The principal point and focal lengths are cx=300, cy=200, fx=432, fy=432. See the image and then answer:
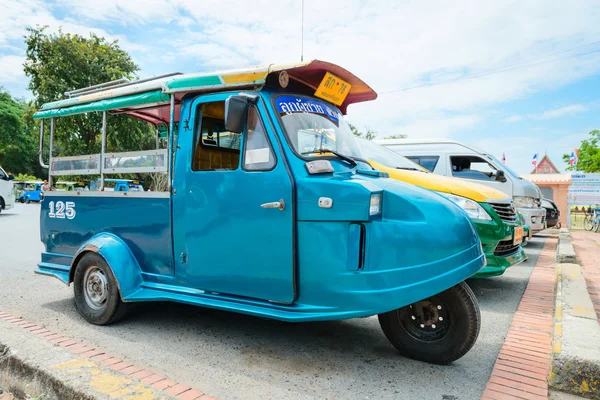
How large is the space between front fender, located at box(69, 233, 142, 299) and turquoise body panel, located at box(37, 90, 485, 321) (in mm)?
10

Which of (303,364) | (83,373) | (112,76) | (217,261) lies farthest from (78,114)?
(112,76)

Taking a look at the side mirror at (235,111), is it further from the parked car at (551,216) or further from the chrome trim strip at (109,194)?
the parked car at (551,216)

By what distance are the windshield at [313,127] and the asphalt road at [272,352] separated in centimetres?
169

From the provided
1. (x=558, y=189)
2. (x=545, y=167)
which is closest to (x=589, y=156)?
(x=545, y=167)

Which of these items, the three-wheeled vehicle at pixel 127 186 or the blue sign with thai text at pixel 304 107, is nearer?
the blue sign with thai text at pixel 304 107

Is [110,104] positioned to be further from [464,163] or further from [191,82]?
[464,163]

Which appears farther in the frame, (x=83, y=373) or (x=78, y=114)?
(x=78, y=114)

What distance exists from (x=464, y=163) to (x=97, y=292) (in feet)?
24.6

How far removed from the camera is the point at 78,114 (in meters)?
5.02

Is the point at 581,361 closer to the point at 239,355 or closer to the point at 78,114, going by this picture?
the point at 239,355

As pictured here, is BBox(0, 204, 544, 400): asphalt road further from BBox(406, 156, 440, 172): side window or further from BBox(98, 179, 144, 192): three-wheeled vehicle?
BBox(406, 156, 440, 172): side window

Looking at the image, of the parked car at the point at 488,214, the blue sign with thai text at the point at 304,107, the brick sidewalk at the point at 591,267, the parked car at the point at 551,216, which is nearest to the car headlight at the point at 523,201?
the brick sidewalk at the point at 591,267

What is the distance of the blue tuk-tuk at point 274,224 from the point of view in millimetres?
3119

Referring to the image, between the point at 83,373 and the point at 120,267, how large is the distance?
1.64m
